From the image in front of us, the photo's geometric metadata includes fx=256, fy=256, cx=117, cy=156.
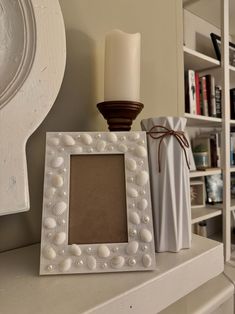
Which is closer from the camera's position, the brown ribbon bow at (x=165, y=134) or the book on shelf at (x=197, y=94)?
the brown ribbon bow at (x=165, y=134)

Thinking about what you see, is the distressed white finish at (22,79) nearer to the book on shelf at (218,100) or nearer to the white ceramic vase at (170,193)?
the white ceramic vase at (170,193)

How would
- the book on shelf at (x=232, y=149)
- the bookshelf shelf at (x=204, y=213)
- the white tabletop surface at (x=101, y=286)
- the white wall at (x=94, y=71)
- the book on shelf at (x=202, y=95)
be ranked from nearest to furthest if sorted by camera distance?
the white tabletop surface at (x=101, y=286)
the white wall at (x=94, y=71)
the bookshelf shelf at (x=204, y=213)
the book on shelf at (x=202, y=95)
the book on shelf at (x=232, y=149)

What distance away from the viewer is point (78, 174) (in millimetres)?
469

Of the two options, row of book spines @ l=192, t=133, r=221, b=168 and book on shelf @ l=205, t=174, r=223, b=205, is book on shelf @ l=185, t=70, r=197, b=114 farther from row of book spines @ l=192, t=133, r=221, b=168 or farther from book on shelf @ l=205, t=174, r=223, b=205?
book on shelf @ l=205, t=174, r=223, b=205

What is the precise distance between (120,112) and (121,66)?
105 mm

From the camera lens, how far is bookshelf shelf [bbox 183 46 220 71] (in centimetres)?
132

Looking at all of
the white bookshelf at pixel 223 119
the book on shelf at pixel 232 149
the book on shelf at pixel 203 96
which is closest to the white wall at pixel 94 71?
the white bookshelf at pixel 223 119

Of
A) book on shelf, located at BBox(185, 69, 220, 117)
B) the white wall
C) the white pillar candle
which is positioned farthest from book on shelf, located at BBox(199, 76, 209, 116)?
the white pillar candle

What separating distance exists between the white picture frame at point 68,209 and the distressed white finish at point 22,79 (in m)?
0.06

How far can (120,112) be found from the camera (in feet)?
1.77

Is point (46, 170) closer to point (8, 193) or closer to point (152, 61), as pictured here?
point (8, 193)

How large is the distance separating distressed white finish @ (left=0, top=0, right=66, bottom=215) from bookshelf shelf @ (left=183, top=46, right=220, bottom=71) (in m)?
0.93

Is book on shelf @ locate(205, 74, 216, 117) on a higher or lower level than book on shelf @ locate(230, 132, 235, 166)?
higher

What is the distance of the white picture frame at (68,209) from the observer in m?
0.42
